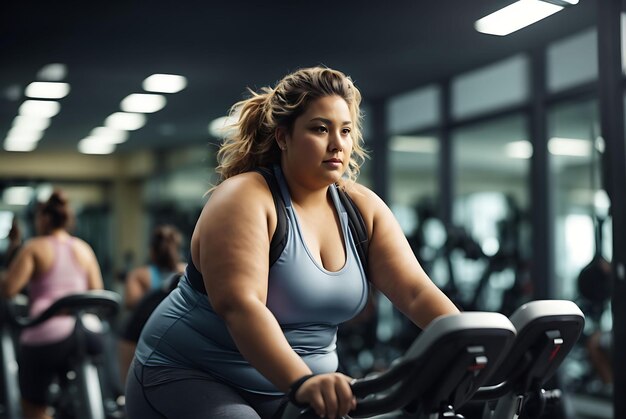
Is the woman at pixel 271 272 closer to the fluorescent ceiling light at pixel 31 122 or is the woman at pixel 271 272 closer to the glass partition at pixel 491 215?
the glass partition at pixel 491 215

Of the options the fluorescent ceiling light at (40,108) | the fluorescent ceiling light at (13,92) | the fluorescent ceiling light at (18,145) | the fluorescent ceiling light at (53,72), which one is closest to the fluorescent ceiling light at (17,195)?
the fluorescent ceiling light at (18,145)

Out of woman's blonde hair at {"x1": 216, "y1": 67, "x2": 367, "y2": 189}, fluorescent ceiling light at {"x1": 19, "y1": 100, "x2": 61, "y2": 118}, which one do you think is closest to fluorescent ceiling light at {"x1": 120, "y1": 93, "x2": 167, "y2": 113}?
fluorescent ceiling light at {"x1": 19, "y1": 100, "x2": 61, "y2": 118}

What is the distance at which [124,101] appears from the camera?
7.49 meters

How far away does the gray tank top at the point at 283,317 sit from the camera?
1.37m

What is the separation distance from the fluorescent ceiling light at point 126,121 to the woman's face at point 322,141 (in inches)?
276

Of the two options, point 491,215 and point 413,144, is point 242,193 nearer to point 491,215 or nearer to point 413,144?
point 491,215

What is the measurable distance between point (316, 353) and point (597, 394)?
4.63 meters

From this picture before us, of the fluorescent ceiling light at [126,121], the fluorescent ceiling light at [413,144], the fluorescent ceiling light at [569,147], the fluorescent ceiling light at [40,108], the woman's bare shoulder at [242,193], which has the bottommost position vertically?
the woman's bare shoulder at [242,193]

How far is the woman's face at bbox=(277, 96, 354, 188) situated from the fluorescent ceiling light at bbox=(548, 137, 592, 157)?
4.33m

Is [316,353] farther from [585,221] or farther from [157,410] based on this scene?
[585,221]

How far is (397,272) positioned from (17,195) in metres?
9.76

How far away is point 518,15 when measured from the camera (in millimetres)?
3234

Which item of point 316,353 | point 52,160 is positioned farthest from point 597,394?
point 52,160

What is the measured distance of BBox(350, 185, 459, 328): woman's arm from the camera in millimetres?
1471
